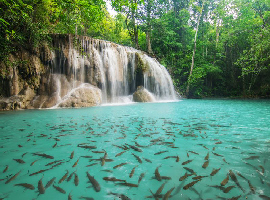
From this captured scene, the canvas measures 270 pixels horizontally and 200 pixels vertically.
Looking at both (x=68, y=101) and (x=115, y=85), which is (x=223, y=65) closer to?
(x=115, y=85)

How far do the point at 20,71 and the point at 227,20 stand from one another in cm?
2630

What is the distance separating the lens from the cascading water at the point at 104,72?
12633 mm

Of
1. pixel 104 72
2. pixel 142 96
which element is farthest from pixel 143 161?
pixel 142 96

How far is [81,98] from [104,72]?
13.4 feet

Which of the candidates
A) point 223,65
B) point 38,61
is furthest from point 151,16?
point 38,61

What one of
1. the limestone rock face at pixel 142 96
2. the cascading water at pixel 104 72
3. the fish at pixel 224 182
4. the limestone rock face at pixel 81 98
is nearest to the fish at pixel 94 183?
the fish at pixel 224 182

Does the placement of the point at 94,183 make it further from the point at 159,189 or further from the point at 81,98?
A: the point at 81,98

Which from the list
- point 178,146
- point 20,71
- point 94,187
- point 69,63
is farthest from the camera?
point 69,63

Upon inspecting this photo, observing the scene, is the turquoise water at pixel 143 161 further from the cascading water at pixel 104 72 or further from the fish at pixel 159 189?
the cascading water at pixel 104 72

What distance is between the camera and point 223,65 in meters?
23.0

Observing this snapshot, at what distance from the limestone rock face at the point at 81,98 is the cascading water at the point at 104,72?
0.23ft

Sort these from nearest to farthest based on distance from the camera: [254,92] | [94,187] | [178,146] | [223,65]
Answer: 1. [94,187]
2. [178,146]
3. [254,92]
4. [223,65]

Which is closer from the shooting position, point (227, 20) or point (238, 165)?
point (238, 165)

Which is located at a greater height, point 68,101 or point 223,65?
point 223,65
